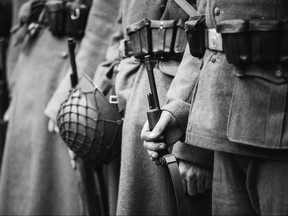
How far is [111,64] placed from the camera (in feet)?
12.8

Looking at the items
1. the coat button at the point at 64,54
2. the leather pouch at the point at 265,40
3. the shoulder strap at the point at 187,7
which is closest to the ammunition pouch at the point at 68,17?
the coat button at the point at 64,54

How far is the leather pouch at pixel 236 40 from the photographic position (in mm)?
2350

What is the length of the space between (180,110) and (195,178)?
30 centimetres

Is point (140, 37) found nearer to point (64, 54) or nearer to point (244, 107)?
point (244, 107)

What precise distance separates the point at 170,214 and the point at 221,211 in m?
0.23

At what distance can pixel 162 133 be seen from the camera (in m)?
2.71

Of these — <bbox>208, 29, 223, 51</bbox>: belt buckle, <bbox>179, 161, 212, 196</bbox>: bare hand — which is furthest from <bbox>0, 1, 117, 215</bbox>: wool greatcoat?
<bbox>208, 29, 223, 51</bbox>: belt buckle

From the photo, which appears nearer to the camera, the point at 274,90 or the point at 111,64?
the point at 274,90

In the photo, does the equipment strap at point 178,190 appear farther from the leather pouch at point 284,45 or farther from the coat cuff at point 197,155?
the leather pouch at point 284,45

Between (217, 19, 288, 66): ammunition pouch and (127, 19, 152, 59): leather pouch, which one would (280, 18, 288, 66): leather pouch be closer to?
(217, 19, 288, 66): ammunition pouch

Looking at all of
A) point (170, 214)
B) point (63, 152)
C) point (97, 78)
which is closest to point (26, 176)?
point (63, 152)

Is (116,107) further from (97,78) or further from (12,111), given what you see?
(12,111)

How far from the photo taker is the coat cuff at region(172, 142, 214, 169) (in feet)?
9.32

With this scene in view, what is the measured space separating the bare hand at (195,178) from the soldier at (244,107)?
225mm
